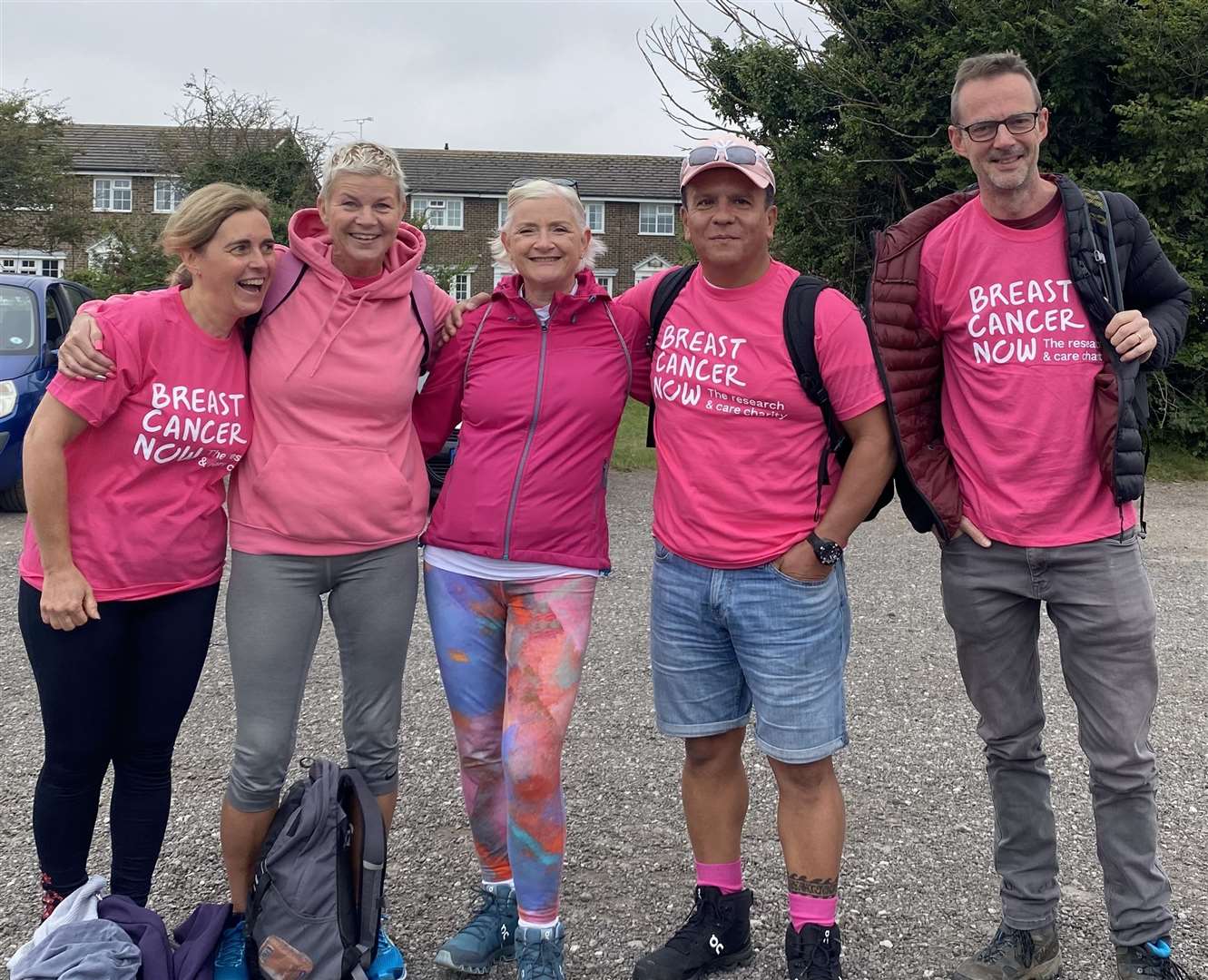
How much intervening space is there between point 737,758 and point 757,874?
0.65 metres

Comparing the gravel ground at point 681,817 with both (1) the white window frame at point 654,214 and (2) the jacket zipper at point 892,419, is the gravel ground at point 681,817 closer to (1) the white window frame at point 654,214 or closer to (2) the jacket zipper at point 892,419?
(2) the jacket zipper at point 892,419

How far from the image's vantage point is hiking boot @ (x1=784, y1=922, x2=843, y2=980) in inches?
104

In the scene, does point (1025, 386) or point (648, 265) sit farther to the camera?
point (648, 265)

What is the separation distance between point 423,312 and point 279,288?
1.29 ft

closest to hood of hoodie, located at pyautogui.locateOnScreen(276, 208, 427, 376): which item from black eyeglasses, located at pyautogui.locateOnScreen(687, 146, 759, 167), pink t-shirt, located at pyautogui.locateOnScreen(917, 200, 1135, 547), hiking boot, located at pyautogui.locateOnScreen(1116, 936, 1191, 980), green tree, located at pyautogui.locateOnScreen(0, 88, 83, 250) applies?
black eyeglasses, located at pyautogui.locateOnScreen(687, 146, 759, 167)

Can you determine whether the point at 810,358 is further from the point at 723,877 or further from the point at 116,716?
the point at 116,716

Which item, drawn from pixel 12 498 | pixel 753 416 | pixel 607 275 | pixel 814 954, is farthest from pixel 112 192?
pixel 814 954

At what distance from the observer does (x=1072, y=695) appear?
274 centimetres

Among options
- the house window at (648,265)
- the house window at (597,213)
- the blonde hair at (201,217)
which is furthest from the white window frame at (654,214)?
the blonde hair at (201,217)

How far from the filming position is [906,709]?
15.7 feet

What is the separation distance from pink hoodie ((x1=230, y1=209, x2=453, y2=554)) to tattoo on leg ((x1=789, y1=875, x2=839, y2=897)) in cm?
138

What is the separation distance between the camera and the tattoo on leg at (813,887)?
270 centimetres

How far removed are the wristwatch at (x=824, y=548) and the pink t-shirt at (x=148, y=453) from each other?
152 centimetres

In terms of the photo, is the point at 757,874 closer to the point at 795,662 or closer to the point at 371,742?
the point at 795,662
